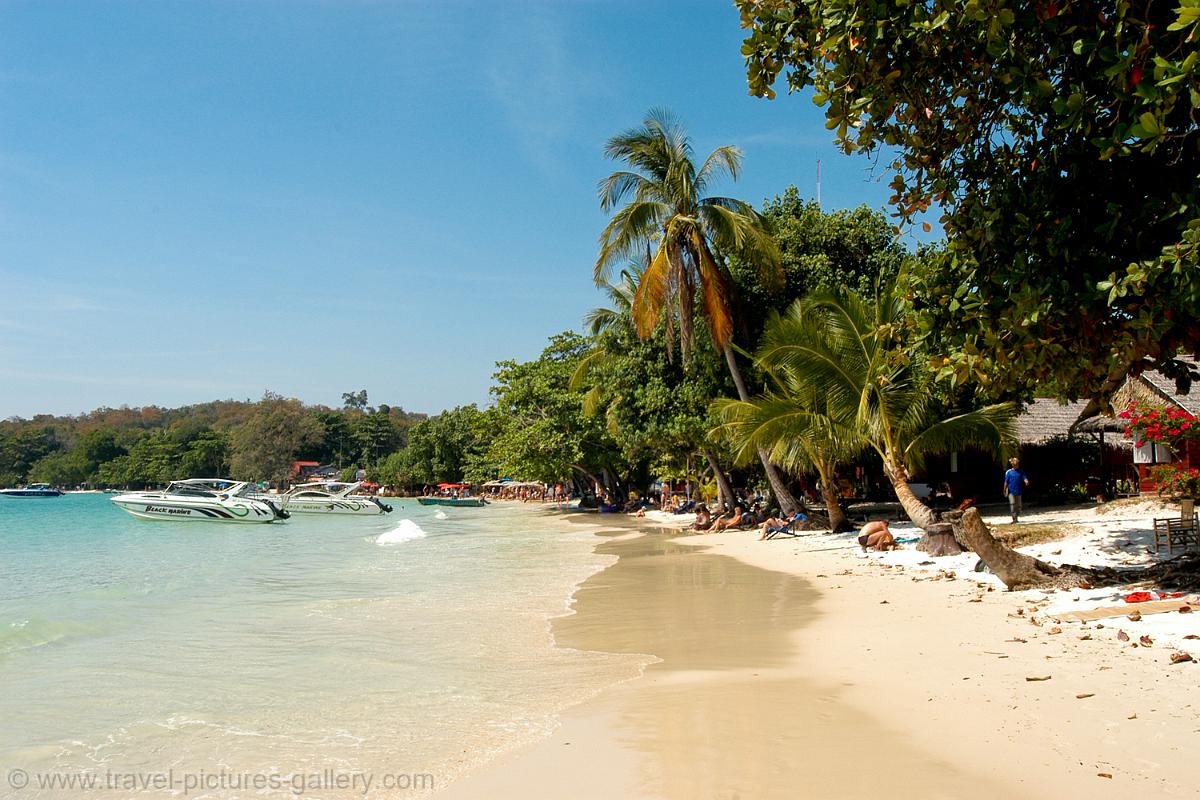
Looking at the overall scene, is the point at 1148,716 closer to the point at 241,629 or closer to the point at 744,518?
the point at 241,629

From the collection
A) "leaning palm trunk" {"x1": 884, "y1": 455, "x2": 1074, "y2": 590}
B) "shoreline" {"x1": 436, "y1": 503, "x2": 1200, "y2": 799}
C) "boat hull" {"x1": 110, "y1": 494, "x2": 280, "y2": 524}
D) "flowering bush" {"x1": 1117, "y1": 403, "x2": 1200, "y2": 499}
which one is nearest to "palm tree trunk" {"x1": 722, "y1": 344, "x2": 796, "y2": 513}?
"flowering bush" {"x1": 1117, "y1": 403, "x2": 1200, "y2": 499}

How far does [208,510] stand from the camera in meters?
32.9

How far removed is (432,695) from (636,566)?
29.1 ft

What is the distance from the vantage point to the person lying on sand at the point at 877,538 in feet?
44.9

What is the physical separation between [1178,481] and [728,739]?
11.8 metres

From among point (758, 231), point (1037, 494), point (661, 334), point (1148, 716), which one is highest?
point (758, 231)

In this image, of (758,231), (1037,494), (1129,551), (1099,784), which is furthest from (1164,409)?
(1099,784)

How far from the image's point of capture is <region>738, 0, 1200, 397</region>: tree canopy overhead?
5609 mm

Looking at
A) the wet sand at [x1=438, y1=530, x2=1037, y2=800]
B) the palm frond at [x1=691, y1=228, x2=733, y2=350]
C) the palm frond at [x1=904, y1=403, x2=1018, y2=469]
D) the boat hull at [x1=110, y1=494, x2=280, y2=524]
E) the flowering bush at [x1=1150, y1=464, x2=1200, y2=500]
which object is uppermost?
the palm frond at [x1=691, y1=228, x2=733, y2=350]

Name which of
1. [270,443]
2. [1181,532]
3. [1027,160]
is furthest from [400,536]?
[270,443]

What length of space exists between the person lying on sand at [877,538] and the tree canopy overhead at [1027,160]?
663 centimetres

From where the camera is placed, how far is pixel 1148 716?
443cm

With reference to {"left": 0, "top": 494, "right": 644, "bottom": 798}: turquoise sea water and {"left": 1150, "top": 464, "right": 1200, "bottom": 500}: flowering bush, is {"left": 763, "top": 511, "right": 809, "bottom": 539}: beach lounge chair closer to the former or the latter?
{"left": 0, "top": 494, "right": 644, "bottom": 798}: turquoise sea water

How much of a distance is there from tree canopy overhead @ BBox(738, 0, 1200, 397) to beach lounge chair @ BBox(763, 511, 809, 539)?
453 inches
